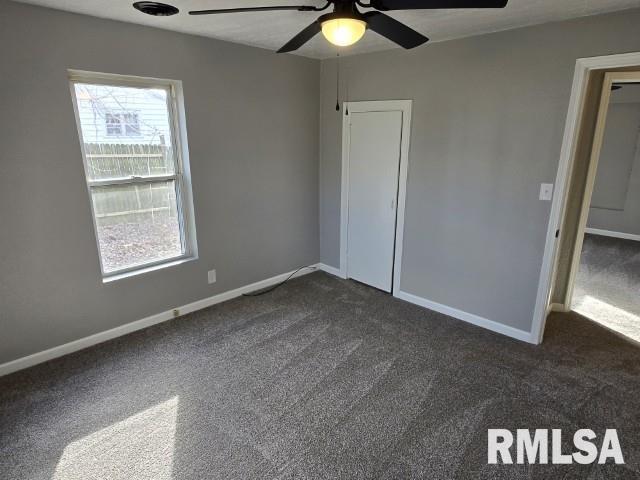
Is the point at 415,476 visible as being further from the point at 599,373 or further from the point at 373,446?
the point at 599,373

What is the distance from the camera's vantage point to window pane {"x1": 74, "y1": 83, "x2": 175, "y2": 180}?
2.73 metres

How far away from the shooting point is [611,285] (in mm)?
4152

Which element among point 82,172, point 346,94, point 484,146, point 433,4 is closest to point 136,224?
point 82,172

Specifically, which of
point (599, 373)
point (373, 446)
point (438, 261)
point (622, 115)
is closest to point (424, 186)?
point (438, 261)

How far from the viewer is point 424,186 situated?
3.41 m

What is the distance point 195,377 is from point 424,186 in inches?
96.5

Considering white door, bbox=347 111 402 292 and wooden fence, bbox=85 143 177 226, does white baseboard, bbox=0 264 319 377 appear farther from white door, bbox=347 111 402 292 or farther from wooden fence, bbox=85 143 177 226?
white door, bbox=347 111 402 292

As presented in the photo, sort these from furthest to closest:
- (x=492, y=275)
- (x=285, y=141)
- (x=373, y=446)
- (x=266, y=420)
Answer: (x=285, y=141) → (x=492, y=275) → (x=266, y=420) → (x=373, y=446)

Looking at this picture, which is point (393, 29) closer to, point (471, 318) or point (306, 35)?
point (306, 35)

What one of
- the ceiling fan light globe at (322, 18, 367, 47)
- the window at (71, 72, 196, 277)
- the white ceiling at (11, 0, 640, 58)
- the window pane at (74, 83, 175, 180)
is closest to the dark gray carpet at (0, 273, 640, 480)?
the window at (71, 72, 196, 277)

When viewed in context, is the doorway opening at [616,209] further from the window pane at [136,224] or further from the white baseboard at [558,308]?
the window pane at [136,224]

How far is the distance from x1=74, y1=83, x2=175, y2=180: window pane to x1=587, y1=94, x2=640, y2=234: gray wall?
6.51 metres

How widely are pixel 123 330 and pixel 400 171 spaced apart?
2.79 m

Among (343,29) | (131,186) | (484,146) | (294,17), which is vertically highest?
(294,17)
